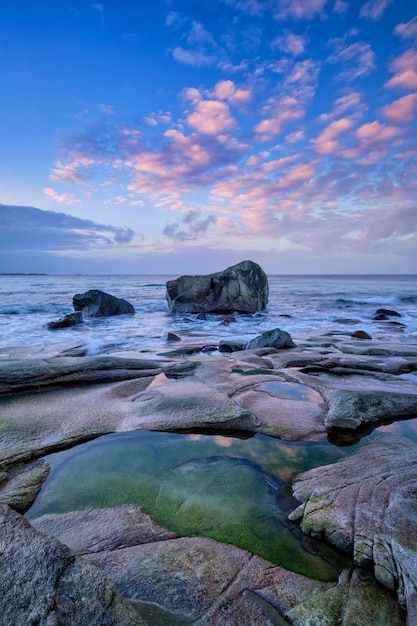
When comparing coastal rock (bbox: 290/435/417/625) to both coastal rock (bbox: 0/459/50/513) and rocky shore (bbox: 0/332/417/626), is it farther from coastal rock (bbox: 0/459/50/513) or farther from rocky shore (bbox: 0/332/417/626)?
coastal rock (bbox: 0/459/50/513)

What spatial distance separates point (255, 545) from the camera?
2.19 m

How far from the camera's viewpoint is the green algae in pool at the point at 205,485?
2.22m

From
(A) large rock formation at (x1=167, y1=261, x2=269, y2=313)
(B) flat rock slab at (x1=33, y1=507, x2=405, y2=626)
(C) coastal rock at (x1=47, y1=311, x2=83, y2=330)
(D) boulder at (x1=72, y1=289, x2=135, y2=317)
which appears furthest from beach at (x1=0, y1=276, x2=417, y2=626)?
(A) large rock formation at (x1=167, y1=261, x2=269, y2=313)

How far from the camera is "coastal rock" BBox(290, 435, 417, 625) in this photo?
5.96ft

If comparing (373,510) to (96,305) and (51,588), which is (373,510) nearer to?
(51,588)

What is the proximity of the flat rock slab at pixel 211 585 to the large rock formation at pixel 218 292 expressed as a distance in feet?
54.5

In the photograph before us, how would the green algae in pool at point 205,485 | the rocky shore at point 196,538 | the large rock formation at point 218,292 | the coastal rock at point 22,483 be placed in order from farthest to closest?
the large rock formation at point 218,292
the coastal rock at point 22,483
the green algae in pool at point 205,485
the rocky shore at point 196,538

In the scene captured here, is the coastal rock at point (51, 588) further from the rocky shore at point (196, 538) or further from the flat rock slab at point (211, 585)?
the flat rock slab at point (211, 585)

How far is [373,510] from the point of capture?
227 cm

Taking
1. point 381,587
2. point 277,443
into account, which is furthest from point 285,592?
point 277,443

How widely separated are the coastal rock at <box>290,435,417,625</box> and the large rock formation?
1576cm

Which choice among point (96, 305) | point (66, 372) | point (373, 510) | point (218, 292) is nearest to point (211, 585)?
point (373, 510)

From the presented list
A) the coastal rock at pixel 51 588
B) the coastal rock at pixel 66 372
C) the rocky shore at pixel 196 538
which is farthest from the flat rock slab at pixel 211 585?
the coastal rock at pixel 66 372

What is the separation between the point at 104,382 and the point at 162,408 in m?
1.86
